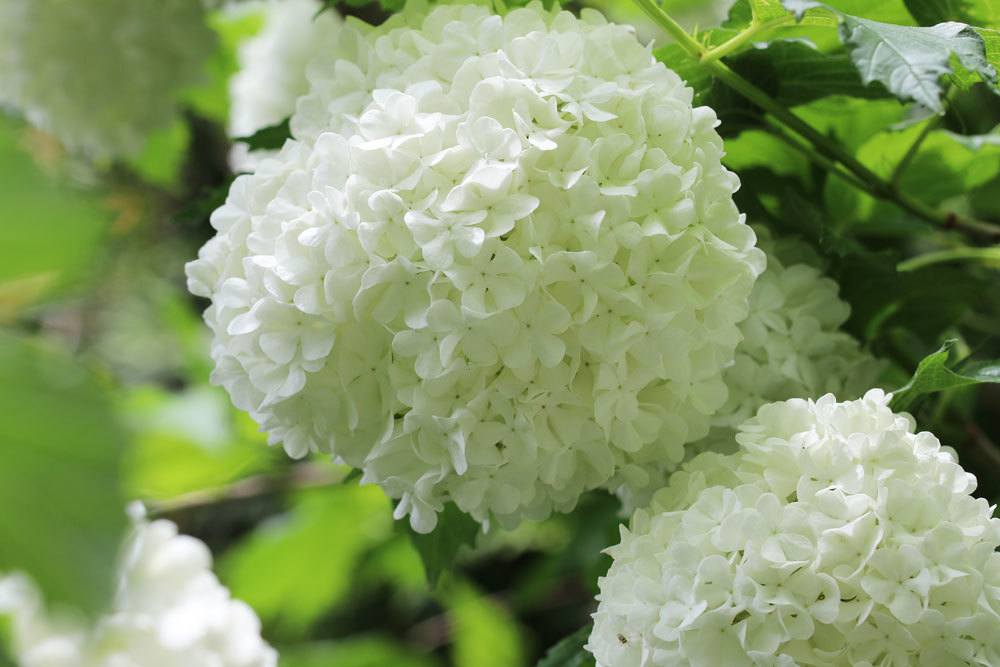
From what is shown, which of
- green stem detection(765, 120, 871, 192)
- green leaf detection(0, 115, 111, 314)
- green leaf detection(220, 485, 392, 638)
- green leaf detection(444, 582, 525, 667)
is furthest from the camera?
green leaf detection(444, 582, 525, 667)

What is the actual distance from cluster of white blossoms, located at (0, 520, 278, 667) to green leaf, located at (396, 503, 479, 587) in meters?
0.17

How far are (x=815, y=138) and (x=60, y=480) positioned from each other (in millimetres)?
567

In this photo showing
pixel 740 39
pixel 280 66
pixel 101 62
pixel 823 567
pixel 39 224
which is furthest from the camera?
pixel 280 66

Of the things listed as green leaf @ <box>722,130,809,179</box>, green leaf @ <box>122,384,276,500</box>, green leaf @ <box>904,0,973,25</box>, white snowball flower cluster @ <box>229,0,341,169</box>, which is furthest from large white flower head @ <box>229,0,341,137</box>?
green leaf @ <box>904,0,973,25</box>

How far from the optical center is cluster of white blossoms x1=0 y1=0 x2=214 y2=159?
1108mm

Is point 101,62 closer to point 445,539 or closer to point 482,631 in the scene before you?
point 445,539

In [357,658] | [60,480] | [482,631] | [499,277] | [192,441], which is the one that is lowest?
[482,631]

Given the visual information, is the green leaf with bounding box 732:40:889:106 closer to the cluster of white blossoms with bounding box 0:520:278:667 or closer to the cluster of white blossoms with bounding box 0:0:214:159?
the cluster of white blossoms with bounding box 0:520:278:667

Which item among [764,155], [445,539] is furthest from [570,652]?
[764,155]

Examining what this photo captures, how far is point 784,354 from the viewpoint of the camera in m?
0.67

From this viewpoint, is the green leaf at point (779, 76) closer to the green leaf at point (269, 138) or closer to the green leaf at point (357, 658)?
the green leaf at point (269, 138)

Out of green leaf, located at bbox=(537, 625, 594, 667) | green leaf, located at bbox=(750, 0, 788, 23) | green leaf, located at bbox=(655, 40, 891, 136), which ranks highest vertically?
green leaf, located at bbox=(750, 0, 788, 23)

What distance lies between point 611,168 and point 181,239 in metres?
1.76

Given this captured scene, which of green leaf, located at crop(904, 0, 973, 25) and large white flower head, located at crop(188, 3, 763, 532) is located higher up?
green leaf, located at crop(904, 0, 973, 25)
